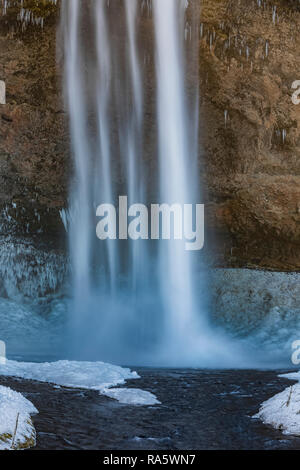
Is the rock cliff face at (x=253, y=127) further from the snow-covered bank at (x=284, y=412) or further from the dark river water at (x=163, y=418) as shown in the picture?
the snow-covered bank at (x=284, y=412)

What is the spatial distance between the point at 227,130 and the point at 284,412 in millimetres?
10321

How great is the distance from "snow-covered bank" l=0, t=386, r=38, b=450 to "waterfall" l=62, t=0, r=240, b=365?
7785 millimetres

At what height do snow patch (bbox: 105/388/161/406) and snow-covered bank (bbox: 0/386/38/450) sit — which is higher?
snow-covered bank (bbox: 0/386/38/450)

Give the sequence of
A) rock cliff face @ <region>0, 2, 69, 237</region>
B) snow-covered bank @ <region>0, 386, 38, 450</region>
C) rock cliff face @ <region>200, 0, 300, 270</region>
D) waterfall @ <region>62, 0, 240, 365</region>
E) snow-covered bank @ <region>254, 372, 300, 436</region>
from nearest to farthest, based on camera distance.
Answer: snow-covered bank @ <region>0, 386, 38, 450</region> → snow-covered bank @ <region>254, 372, 300, 436</region> → waterfall @ <region>62, 0, 240, 365</region> → rock cliff face @ <region>200, 0, 300, 270</region> → rock cliff face @ <region>0, 2, 69, 237</region>

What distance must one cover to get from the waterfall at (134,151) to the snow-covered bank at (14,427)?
7785 millimetres

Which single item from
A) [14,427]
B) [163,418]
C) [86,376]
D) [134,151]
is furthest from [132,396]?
[134,151]

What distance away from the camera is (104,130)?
14633 millimetres

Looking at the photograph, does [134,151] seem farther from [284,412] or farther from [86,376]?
[284,412]

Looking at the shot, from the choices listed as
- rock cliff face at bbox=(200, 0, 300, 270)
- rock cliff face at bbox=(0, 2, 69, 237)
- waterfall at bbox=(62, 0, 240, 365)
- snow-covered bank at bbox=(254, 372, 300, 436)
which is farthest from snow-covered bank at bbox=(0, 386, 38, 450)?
rock cliff face at bbox=(200, 0, 300, 270)

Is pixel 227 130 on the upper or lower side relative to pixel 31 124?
lower

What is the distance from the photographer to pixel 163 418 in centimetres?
571

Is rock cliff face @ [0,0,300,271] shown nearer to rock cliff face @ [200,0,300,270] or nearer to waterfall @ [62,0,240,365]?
rock cliff face @ [200,0,300,270]

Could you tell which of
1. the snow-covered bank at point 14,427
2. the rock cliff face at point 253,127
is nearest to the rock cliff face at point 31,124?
the rock cliff face at point 253,127

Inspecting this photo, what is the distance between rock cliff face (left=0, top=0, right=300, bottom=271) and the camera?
46.2ft
